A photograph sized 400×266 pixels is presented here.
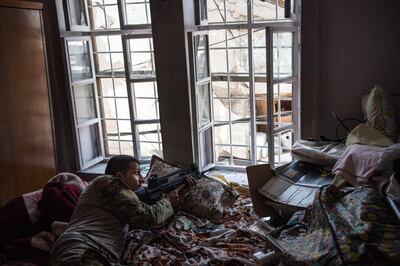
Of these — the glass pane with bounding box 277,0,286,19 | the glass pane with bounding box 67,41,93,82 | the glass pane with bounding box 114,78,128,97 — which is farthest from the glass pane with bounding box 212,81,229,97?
the glass pane with bounding box 67,41,93,82

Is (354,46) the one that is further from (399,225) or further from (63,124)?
(63,124)

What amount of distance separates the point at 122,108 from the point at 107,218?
195 cm

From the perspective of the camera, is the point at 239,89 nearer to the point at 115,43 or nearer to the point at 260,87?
the point at 260,87

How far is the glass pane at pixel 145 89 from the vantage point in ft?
12.0

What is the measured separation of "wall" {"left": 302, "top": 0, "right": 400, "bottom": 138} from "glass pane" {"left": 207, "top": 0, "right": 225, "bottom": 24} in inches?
31.4

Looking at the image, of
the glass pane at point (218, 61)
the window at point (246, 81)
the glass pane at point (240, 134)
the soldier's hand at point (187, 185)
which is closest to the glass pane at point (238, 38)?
the window at point (246, 81)

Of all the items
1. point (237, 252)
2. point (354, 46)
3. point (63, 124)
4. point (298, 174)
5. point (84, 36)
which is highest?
point (84, 36)

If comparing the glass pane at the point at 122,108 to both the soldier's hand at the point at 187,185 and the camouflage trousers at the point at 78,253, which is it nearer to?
the soldier's hand at the point at 187,185

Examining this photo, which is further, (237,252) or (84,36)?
(84,36)

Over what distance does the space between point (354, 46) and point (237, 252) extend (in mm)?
1699

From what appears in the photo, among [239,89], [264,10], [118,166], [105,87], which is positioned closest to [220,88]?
[239,89]

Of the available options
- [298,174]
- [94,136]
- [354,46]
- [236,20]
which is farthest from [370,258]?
[94,136]

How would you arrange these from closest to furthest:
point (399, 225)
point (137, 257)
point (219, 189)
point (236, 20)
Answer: point (399, 225) < point (137, 257) < point (219, 189) < point (236, 20)

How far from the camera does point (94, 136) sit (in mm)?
4039
